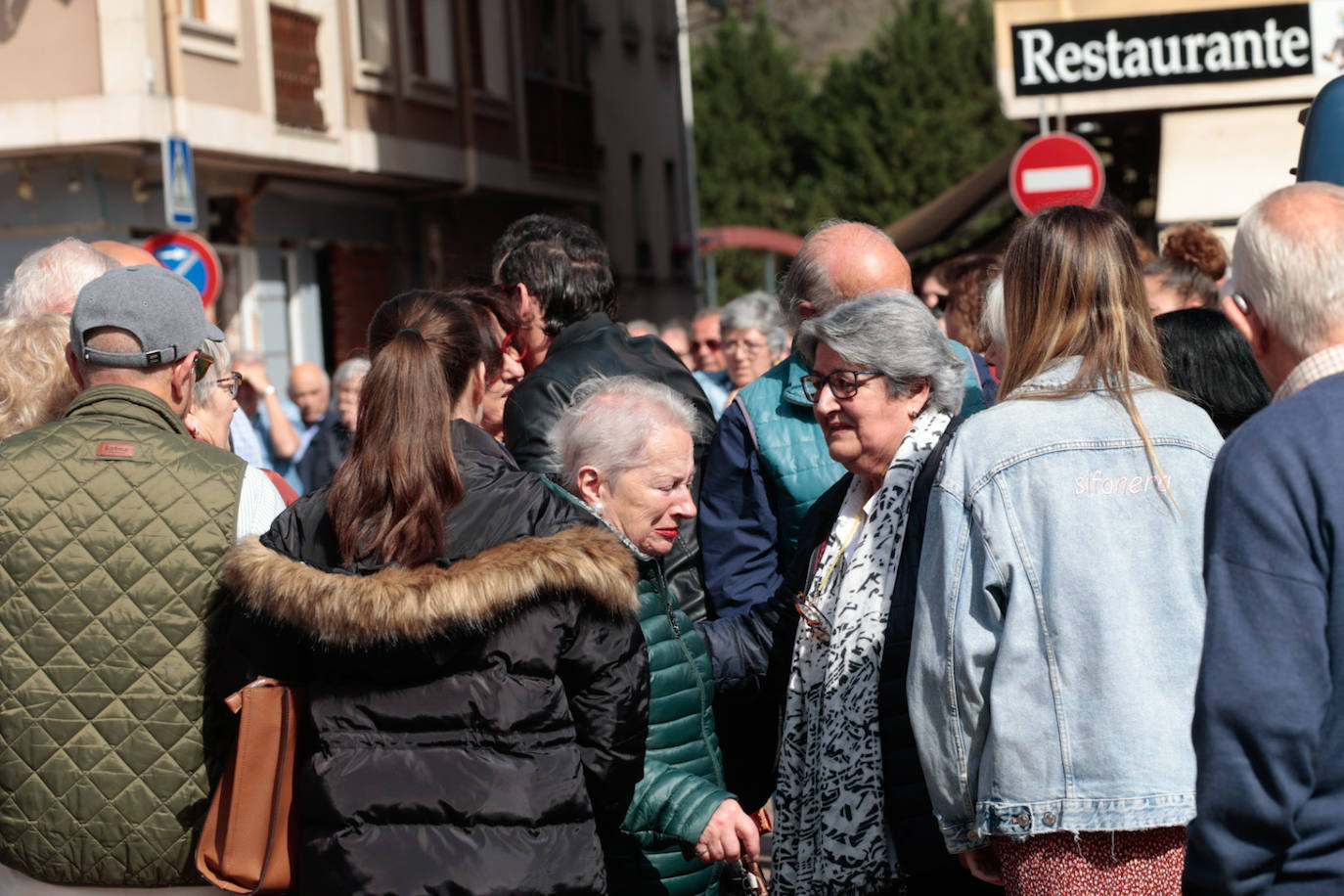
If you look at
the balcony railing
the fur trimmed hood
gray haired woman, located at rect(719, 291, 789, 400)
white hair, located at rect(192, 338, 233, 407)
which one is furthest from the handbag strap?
the balcony railing

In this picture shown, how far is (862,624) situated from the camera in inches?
155

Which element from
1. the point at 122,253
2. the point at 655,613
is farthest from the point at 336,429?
the point at 655,613

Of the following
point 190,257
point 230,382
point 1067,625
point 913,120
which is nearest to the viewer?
point 1067,625

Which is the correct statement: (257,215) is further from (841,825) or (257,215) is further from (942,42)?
(942,42)

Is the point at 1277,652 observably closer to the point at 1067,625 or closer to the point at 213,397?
the point at 1067,625

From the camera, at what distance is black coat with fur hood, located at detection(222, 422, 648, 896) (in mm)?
3385

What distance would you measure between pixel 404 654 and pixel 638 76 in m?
28.5

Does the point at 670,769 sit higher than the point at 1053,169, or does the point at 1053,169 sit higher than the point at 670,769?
the point at 1053,169

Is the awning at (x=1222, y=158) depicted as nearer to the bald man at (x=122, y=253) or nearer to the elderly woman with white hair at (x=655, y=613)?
the bald man at (x=122, y=253)

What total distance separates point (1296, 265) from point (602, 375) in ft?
8.08

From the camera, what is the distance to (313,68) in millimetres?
19703

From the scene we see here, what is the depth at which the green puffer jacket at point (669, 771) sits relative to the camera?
12.6ft

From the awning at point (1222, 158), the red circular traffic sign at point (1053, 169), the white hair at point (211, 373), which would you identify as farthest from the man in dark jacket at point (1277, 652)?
the awning at point (1222, 158)

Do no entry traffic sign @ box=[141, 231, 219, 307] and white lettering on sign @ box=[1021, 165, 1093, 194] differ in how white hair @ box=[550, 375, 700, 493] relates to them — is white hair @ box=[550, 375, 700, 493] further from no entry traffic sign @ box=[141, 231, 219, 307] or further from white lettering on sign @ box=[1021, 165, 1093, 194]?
white lettering on sign @ box=[1021, 165, 1093, 194]
